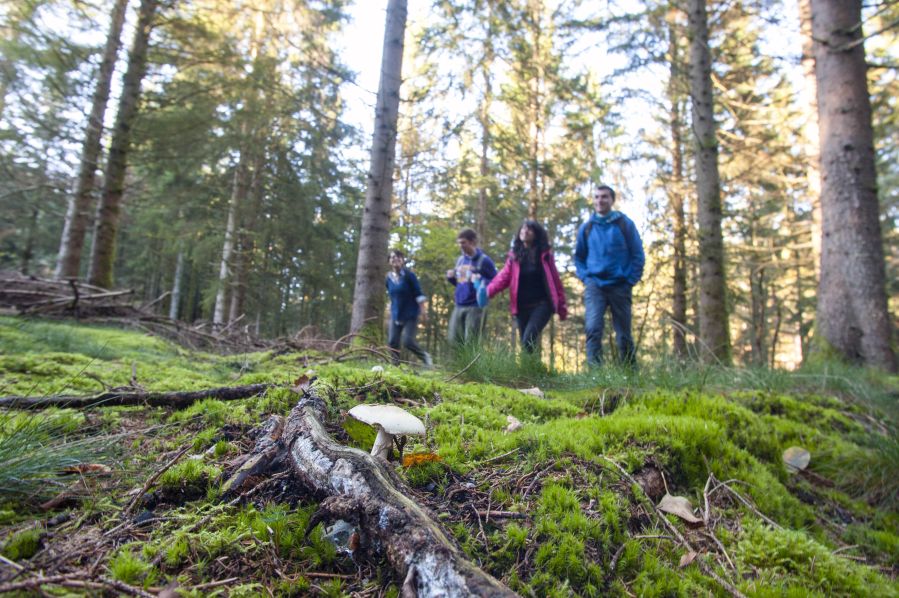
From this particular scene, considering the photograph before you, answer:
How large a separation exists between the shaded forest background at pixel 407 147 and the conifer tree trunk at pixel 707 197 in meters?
0.30

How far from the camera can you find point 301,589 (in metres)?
1.31

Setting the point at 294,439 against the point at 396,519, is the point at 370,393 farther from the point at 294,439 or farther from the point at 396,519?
the point at 396,519

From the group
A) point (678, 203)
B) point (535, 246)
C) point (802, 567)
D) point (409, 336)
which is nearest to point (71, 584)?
point (802, 567)

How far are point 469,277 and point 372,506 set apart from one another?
641 centimetres

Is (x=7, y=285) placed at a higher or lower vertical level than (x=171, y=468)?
Result: higher

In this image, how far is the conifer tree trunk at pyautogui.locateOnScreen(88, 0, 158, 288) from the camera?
9.08 meters

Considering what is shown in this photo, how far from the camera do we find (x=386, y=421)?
1.77 m

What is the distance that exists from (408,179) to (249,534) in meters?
17.8

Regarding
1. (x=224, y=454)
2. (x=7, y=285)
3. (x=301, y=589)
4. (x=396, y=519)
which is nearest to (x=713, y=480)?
(x=396, y=519)

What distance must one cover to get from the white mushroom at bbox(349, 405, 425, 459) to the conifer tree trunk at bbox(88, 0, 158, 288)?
390 inches

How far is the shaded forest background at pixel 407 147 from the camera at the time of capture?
8.77 metres

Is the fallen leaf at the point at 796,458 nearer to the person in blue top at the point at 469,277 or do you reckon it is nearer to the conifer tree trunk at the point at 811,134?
the person in blue top at the point at 469,277

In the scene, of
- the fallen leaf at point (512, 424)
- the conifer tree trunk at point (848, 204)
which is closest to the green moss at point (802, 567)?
the fallen leaf at point (512, 424)

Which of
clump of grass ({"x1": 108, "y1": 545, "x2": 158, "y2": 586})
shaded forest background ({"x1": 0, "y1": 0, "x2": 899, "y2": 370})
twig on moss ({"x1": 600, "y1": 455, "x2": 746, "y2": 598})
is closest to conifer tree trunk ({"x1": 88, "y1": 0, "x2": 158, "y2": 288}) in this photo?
shaded forest background ({"x1": 0, "y1": 0, "x2": 899, "y2": 370})
